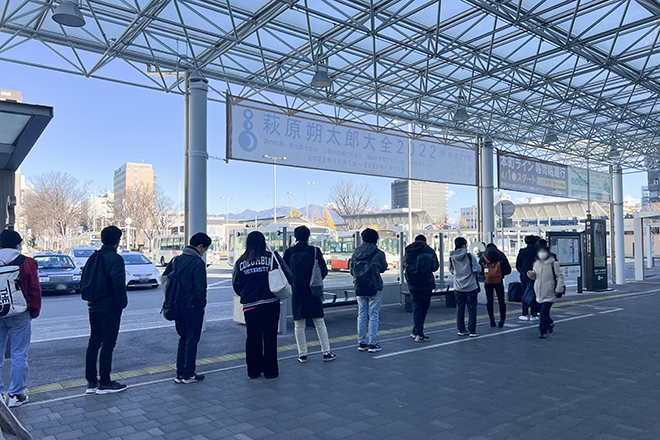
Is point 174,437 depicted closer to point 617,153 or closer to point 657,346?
point 657,346

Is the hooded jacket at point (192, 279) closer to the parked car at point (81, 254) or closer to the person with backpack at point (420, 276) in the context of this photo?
the person with backpack at point (420, 276)

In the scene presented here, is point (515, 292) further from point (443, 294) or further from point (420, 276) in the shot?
point (420, 276)

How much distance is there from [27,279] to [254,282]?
7.36ft

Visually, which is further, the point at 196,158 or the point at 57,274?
the point at 57,274

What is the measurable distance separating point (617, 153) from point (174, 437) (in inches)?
795

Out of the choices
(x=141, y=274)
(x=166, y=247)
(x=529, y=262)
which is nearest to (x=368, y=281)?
(x=529, y=262)

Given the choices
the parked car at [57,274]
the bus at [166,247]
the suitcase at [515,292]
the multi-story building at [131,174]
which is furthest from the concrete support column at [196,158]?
the multi-story building at [131,174]

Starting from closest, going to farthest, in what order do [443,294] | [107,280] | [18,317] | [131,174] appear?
[18,317] → [107,280] → [443,294] → [131,174]

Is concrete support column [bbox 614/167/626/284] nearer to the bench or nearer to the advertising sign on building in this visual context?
the advertising sign on building

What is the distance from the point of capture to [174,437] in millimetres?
3984

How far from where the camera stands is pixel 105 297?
5.03 meters

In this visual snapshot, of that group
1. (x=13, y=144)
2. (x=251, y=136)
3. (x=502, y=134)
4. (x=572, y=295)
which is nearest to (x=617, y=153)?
(x=502, y=134)

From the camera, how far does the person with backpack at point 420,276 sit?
7.48 metres

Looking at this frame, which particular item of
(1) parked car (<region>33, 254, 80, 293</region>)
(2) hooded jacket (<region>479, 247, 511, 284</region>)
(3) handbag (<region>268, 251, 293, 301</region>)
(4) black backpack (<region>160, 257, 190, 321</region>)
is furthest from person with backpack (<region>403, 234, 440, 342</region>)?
(1) parked car (<region>33, 254, 80, 293</region>)
